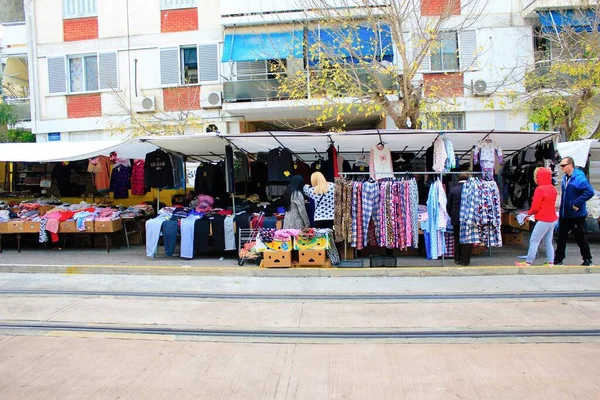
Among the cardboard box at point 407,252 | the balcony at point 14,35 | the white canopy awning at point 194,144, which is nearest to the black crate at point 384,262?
the cardboard box at point 407,252

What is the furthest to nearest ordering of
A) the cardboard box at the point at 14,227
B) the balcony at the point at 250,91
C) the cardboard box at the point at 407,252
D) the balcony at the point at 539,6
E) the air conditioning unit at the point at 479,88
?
1. the balcony at the point at 250,91
2. the air conditioning unit at the point at 479,88
3. the balcony at the point at 539,6
4. the cardboard box at the point at 14,227
5. the cardboard box at the point at 407,252

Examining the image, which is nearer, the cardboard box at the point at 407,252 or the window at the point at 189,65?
the cardboard box at the point at 407,252

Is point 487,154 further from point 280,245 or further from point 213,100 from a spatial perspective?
point 213,100

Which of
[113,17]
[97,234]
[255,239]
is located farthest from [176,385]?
[113,17]

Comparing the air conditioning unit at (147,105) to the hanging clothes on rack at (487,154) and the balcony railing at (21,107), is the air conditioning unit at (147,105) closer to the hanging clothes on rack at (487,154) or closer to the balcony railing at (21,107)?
the balcony railing at (21,107)

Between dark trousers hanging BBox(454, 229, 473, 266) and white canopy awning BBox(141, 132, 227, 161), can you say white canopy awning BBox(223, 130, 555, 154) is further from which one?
dark trousers hanging BBox(454, 229, 473, 266)

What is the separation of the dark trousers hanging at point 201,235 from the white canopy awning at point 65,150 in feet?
7.31

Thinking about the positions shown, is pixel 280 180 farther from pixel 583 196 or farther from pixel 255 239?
pixel 583 196

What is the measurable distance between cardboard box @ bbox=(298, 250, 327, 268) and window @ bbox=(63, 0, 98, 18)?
1546cm

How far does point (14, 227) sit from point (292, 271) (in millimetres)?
6510

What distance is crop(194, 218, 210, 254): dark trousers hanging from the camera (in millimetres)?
10125

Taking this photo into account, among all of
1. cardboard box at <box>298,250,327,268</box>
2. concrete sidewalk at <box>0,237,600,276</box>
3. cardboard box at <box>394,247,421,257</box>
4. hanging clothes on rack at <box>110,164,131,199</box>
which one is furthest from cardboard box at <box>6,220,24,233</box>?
cardboard box at <box>394,247,421,257</box>

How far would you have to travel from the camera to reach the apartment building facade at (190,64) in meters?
17.1

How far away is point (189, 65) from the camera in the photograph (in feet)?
63.1
